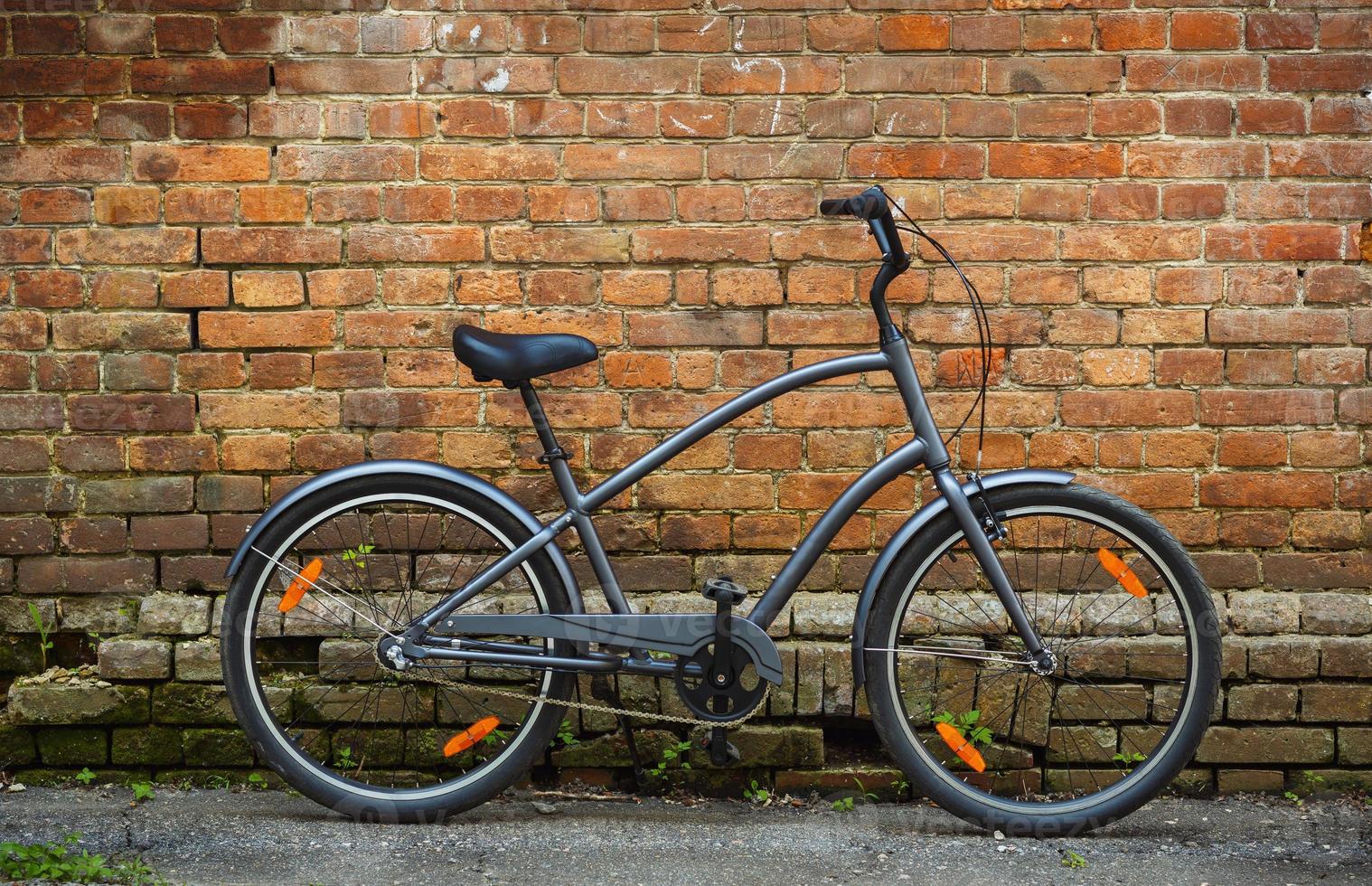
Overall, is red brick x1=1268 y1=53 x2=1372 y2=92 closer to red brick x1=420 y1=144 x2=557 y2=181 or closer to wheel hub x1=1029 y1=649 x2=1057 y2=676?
wheel hub x1=1029 y1=649 x2=1057 y2=676

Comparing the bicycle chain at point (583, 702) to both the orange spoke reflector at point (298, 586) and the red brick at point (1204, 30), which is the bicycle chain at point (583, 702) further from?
the red brick at point (1204, 30)

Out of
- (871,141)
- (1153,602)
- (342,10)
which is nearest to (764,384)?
(871,141)

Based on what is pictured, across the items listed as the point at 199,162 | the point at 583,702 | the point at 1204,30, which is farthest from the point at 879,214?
the point at 199,162

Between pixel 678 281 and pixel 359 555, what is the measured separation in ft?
3.62

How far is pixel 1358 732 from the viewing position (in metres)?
3.07

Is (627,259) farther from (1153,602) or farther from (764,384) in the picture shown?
(1153,602)

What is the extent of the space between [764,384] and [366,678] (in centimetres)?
130

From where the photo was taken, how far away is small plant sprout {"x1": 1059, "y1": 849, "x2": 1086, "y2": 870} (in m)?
2.61

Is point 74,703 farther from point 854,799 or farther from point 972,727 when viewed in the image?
point 972,727

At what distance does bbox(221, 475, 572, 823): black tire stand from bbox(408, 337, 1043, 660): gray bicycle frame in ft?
0.37

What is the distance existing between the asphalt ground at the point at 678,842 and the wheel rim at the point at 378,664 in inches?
7.7

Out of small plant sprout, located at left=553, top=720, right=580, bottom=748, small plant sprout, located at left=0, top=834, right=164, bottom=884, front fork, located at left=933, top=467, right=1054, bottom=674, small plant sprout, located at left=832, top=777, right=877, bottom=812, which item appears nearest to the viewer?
small plant sprout, located at left=0, top=834, right=164, bottom=884

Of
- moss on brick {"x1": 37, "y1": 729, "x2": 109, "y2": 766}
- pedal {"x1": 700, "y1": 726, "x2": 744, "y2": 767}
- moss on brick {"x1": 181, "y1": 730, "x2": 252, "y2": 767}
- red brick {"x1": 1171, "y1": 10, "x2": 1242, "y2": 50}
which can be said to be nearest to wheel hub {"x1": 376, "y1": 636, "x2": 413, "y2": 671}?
moss on brick {"x1": 181, "y1": 730, "x2": 252, "y2": 767}

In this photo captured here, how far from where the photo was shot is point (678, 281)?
121 inches
